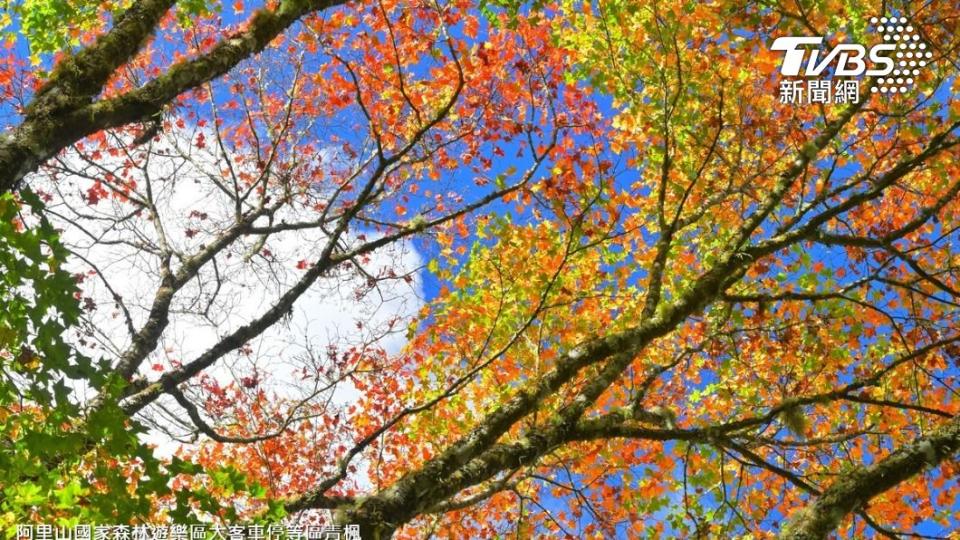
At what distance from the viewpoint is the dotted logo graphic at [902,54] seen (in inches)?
327

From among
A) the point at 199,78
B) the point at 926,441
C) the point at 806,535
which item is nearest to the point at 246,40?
the point at 199,78

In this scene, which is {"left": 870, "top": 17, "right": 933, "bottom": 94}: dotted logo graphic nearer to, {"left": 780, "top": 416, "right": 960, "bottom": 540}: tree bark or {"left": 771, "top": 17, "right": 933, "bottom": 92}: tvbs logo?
{"left": 771, "top": 17, "right": 933, "bottom": 92}: tvbs logo

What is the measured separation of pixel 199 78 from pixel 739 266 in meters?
5.12

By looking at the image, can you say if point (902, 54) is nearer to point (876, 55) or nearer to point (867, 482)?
point (876, 55)

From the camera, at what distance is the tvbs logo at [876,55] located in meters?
8.26

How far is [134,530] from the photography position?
3236 mm

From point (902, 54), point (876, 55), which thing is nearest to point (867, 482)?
point (876, 55)

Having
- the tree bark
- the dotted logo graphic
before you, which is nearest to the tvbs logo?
the dotted logo graphic

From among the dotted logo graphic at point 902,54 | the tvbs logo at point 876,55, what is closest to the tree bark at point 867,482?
the tvbs logo at point 876,55

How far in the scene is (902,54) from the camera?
27.5 ft

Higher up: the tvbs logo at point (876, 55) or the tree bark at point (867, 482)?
the tvbs logo at point (876, 55)

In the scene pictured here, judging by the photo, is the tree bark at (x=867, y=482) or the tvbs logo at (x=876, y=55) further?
the tvbs logo at (x=876, y=55)

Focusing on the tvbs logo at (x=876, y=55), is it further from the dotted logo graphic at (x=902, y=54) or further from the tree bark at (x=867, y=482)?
the tree bark at (x=867, y=482)

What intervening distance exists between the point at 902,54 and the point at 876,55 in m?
0.52
